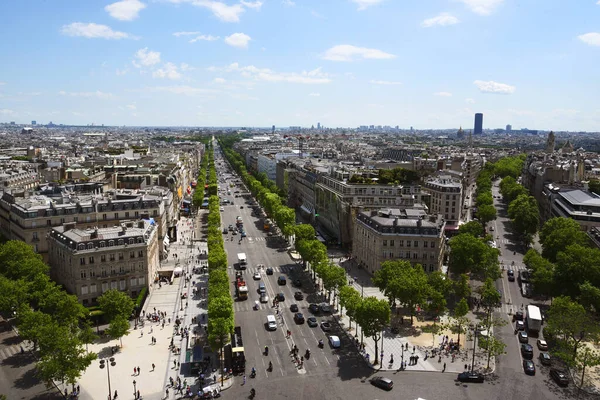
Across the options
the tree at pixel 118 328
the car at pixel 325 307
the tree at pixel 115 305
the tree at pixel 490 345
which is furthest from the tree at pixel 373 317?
the tree at pixel 115 305

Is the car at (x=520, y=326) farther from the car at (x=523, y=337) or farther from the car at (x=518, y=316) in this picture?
the car at (x=523, y=337)

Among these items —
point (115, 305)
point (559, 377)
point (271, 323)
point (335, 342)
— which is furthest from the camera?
point (271, 323)

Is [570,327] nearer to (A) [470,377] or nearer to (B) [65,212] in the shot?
(A) [470,377]

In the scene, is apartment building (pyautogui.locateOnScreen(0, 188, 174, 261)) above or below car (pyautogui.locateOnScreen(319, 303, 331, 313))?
above

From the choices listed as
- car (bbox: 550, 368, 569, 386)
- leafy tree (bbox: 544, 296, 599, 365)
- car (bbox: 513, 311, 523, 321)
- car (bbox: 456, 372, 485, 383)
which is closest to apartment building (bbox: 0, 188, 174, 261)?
car (bbox: 456, 372, 485, 383)

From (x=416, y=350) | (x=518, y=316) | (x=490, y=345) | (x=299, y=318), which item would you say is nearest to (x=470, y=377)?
(x=490, y=345)

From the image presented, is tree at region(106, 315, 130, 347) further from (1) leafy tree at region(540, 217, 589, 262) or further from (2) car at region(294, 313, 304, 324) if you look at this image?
(1) leafy tree at region(540, 217, 589, 262)
